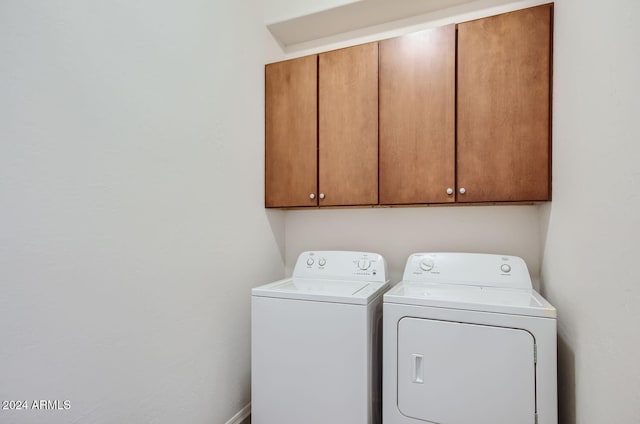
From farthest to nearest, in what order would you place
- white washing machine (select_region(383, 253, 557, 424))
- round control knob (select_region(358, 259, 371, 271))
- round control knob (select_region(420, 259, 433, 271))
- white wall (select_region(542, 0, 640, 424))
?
round control knob (select_region(358, 259, 371, 271)) → round control knob (select_region(420, 259, 433, 271)) → white washing machine (select_region(383, 253, 557, 424)) → white wall (select_region(542, 0, 640, 424))

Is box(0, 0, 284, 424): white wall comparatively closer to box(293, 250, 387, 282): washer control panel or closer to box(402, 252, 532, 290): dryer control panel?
box(293, 250, 387, 282): washer control panel

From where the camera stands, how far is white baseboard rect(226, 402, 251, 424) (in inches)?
65.6

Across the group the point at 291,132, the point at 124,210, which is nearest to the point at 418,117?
the point at 291,132

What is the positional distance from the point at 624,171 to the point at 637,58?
0.92 ft

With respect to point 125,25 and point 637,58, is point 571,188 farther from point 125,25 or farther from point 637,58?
point 125,25

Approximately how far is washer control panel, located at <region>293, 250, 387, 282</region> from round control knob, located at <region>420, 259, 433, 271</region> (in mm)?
212

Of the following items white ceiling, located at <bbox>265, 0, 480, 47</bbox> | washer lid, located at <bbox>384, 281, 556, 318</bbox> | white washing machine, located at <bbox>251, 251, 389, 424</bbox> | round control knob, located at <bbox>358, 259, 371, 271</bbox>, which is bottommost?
white washing machine, located at <bbox>251, 251, 389, 424</bbox>

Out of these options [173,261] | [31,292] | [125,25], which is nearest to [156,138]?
[125,25]

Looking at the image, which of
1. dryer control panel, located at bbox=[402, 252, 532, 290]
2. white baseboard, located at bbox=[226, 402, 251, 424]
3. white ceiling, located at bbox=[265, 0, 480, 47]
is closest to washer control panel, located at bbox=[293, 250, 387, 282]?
dryer control panel, located at bbox=[402, 252, 532, 290]

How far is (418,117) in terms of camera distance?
1686 millimetres

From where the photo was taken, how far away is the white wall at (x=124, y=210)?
889 mm

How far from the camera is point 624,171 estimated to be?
2.75ft

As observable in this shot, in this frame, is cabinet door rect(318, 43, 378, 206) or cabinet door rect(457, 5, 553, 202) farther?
cabinet door rect(318, 43, 378, 206)

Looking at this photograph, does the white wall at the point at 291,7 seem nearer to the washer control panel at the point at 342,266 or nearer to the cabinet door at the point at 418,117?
the cabinet door at the point at 418,117
